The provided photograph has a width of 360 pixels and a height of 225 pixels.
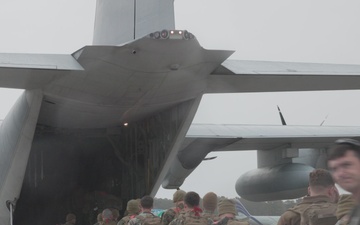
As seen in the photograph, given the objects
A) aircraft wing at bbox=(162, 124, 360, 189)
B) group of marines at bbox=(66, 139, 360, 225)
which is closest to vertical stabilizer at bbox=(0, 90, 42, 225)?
group of marines at bbox=(66, 139, 360, 225)

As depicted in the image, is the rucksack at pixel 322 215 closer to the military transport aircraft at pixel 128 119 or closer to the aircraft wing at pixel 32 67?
the military transport aircraft at pixel 128 119

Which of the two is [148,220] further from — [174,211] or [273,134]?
[273,134]

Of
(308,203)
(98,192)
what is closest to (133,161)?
(98,192)

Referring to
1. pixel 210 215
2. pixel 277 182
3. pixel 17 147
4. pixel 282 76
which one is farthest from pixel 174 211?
pixel 277 182

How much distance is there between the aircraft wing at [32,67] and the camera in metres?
6.93

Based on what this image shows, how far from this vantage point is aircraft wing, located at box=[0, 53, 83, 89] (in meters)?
6.93

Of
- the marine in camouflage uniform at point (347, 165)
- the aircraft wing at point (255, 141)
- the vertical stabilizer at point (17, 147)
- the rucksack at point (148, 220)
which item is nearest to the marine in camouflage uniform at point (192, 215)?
the rucksack at point (148, 220)

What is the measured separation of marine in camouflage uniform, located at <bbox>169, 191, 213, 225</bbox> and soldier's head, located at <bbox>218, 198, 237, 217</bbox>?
0.39m

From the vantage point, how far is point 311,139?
13547mm

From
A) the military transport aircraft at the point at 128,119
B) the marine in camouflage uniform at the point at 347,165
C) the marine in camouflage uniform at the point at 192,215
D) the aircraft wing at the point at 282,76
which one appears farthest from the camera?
the aircraft wing at the point at 282,76

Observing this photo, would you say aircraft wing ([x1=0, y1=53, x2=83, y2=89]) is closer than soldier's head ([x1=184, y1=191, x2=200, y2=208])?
No

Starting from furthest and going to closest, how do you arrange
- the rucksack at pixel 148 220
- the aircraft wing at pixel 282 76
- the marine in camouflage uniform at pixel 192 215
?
the aircraft wing at pixel 282 76 → the rucksack at pixel 148 220 → the marine in camouflage uniform at pixel 192 215

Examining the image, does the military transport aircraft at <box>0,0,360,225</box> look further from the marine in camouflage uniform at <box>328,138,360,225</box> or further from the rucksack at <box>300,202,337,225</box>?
the marine in camouflage uniform at <box>328,138,360,225</box>

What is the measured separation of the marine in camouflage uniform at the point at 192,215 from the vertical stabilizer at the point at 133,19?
10.8 feet
